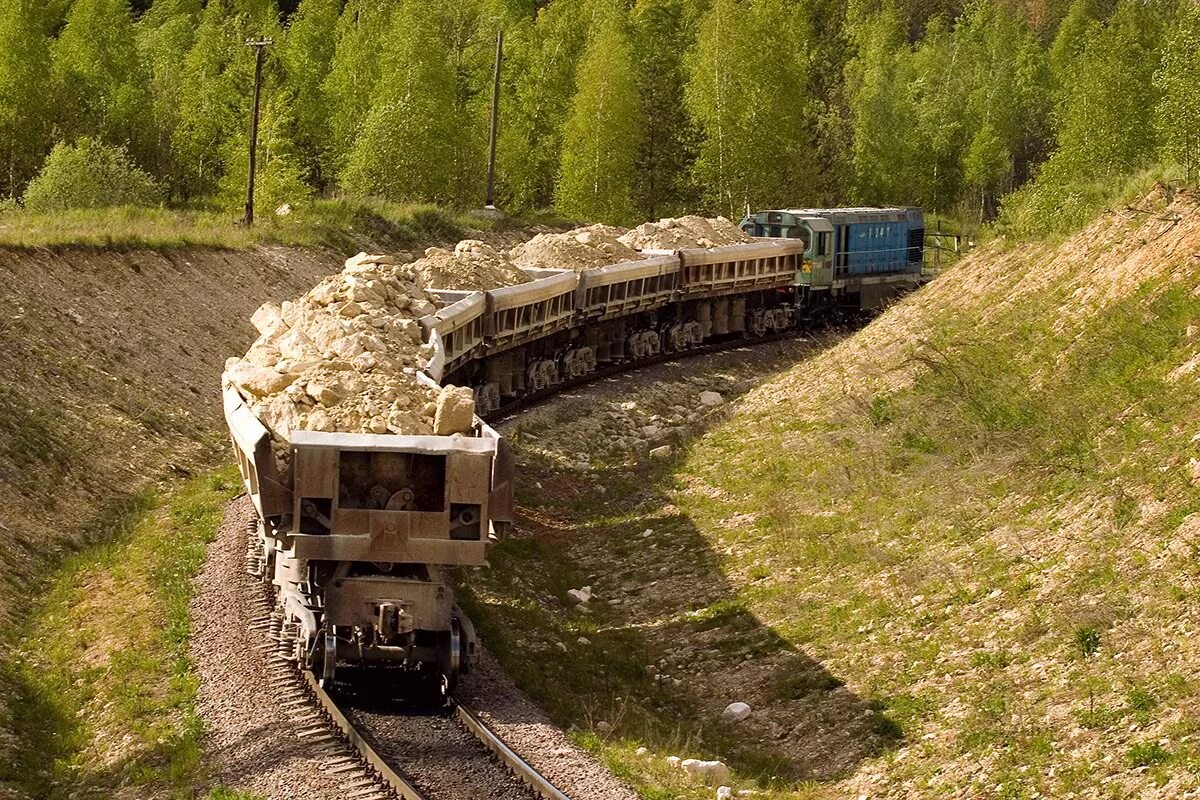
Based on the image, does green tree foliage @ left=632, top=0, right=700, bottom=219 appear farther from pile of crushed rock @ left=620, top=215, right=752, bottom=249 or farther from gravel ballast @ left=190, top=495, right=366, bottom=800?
gravel ballast @ left=190, top=495, right=366, bottom=800

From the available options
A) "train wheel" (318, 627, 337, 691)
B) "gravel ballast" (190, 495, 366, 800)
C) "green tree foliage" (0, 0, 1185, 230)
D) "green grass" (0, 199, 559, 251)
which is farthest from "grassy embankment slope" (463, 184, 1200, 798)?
"green tree foliage" (0, 0, 1185, 230)

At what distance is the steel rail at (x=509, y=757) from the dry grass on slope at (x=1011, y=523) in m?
2.64

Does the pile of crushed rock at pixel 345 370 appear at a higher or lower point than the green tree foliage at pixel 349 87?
lower

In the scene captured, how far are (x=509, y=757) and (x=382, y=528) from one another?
2.31 m

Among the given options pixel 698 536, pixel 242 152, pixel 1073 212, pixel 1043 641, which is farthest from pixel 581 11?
pixel 1043 641

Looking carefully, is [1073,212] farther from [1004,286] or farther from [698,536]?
[698,536]

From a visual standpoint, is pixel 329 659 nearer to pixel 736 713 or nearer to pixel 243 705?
pixel 243 705

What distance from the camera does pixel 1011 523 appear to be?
1677 centimetres

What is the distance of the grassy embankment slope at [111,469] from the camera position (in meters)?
13.6

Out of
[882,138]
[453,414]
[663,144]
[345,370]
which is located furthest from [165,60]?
[453,414]

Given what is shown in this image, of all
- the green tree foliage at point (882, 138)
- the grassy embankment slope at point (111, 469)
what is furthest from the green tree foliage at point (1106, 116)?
the grassy embankment slope at point (111, 469)

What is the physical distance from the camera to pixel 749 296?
4112cm

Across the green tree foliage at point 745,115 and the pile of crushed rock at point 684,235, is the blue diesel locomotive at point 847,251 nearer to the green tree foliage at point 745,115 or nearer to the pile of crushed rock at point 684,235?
the pile of crushed rock at point 684,235

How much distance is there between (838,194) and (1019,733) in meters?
57.5
